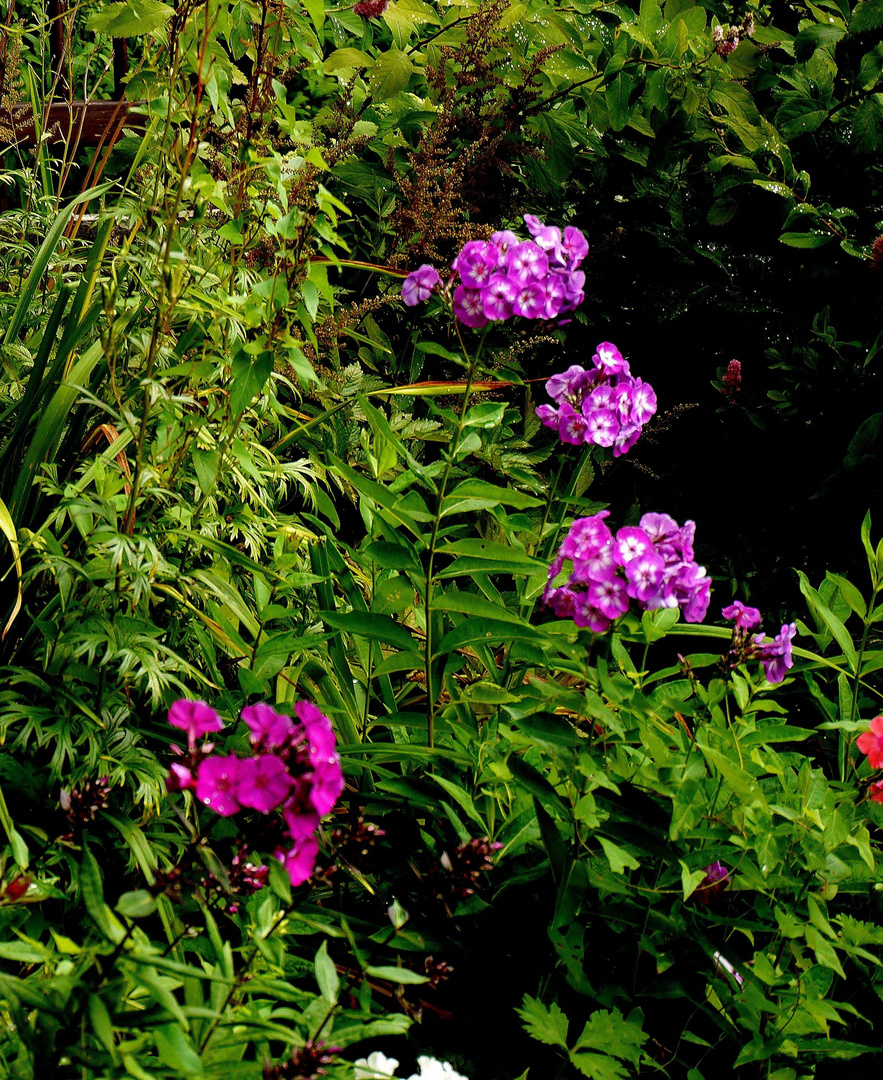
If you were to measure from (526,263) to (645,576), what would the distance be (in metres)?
0.51

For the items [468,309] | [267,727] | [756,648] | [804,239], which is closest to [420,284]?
[468,309]

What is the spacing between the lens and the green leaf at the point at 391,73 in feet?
8.71

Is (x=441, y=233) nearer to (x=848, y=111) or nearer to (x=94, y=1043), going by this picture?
(x=848, y=111)

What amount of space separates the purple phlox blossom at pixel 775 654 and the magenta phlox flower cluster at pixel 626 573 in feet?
0.39

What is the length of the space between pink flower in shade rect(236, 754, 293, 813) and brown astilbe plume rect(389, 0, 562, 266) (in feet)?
6.00

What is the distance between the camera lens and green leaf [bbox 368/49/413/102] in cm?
266

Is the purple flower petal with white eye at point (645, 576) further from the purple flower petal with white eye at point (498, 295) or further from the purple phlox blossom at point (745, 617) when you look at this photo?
the purple flower petal with white eye at point (498, 295)

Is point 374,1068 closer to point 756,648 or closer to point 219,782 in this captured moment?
point 219,782

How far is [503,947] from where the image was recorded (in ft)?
5.09

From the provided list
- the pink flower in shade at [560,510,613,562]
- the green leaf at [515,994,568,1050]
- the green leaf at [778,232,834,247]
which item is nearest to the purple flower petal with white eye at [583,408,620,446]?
the pink flower in shade at [560,510,613,562]

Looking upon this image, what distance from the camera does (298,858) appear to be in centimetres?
92

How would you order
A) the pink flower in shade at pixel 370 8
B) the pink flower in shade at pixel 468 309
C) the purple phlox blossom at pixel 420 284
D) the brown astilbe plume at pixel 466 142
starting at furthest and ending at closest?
the pink flower in shade at pixel 370 8
the brown astilbe plume at pixel 466 142
the purple phlox blossom at pixel 420 284
the pink flower in shade at pixel 468 309

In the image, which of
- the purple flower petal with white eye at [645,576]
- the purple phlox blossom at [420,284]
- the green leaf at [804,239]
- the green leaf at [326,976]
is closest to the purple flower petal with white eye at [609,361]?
the purple phlox blossom at [420,284]

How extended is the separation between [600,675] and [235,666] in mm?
835
